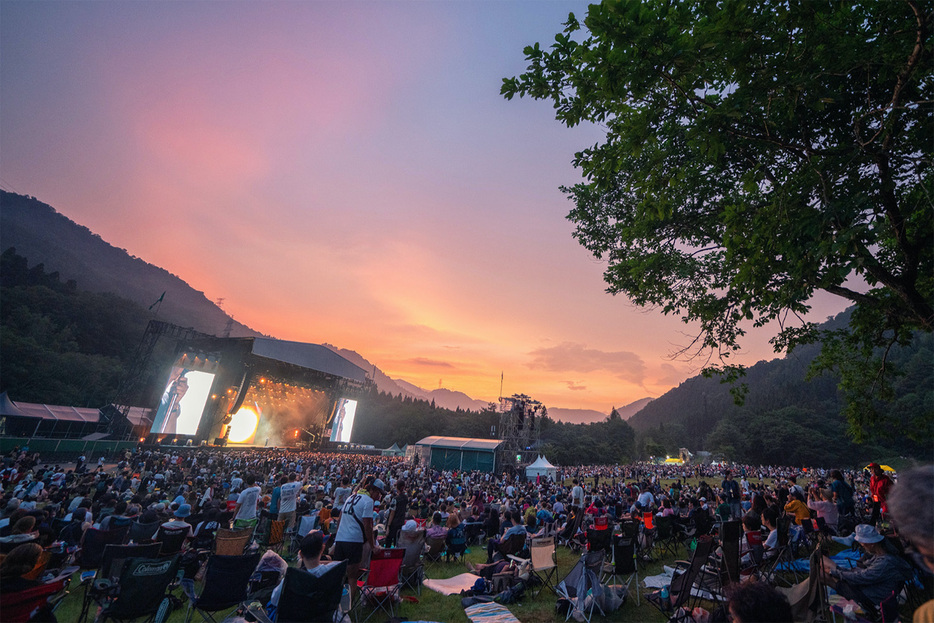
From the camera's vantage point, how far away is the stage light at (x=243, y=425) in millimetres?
34594

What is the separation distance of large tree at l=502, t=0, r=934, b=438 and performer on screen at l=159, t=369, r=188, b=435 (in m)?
31.8

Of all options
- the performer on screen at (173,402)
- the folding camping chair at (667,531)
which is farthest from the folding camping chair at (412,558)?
the performer on screen at (173,402)

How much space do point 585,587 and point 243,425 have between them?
38970 millimetres

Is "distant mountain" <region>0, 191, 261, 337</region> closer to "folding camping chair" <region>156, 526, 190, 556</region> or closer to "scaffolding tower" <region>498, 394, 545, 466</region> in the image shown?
"scaffolding tower" <region>498, 394, 545, 466</region>

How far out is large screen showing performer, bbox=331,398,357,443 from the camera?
39875mm

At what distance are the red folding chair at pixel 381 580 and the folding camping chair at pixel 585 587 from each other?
89.5 inches

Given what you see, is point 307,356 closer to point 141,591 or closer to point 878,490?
point 141,591

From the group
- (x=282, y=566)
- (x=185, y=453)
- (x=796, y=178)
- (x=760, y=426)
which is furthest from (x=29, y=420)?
(x=760, y=426)

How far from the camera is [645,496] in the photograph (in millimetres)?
10703

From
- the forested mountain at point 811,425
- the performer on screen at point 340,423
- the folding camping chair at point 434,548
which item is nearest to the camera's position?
the folding camping chair at point 434,548

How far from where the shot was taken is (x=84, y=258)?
149000mm

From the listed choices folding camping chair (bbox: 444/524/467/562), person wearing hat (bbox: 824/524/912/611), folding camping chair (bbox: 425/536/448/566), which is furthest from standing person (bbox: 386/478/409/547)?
person wearing hat (bbox: 824/524/912/611)

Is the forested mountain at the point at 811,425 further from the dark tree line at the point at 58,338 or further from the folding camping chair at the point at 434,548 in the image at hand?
the dark tree line at the point at 58,338

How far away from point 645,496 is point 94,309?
71.6 m
